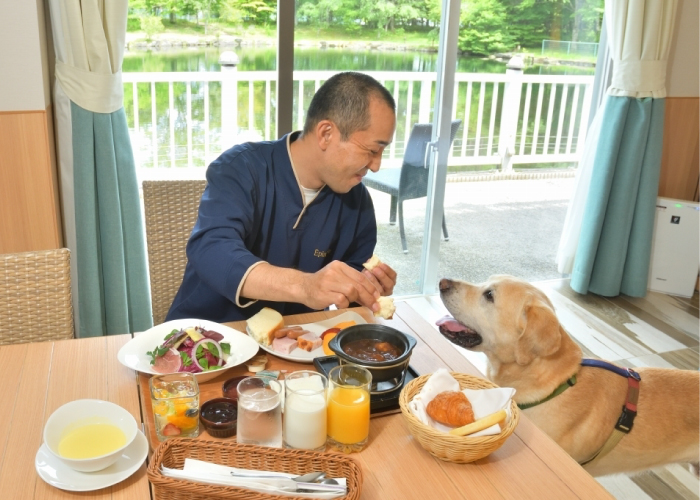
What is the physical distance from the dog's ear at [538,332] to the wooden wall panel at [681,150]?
2.71 metres

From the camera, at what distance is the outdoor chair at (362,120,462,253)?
3.55 metres

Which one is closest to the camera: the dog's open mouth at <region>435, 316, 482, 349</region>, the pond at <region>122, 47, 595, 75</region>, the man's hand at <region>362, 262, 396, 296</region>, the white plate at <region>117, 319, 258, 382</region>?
the white plate at <region>117, 319, 258, 382</region>

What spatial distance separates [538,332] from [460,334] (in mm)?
286

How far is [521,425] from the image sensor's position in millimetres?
1326

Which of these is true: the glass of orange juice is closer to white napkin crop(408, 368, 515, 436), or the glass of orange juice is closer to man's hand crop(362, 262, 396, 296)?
white napkin crop(408, 368, 515, 436)

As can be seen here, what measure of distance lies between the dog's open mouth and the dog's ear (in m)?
0.17

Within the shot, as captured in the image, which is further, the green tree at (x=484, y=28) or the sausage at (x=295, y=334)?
the green tree at (x=484, y=28)

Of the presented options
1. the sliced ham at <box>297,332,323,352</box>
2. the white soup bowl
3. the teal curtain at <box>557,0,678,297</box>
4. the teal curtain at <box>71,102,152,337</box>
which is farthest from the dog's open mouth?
the teal curtain at <box>557,0,678,297</box>

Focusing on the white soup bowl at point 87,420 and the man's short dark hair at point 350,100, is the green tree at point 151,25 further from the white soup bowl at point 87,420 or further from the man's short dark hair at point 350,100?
the white soup bowl at point 87,420

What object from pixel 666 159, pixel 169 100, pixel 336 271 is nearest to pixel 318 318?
pixel 336 271

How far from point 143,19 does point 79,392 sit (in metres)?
2.17

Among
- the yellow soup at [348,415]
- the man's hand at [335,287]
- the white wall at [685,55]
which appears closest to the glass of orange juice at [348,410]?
the yellow soup at [348,415]

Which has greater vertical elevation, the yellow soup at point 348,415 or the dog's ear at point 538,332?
the yellow soup at point 348,415

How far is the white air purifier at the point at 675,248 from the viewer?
149 inches
